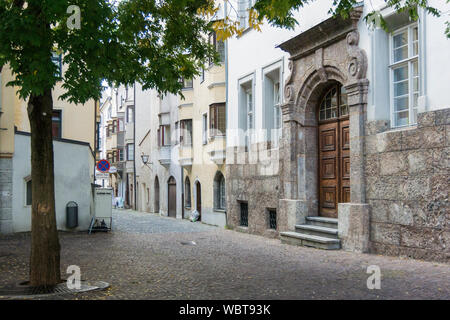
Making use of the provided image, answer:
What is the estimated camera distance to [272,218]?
16062mm

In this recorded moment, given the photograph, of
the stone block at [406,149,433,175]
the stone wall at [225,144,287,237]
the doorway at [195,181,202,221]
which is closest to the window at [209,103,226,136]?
the stone wall at [225,144,287,237]

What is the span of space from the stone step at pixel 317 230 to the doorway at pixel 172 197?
17.8 m

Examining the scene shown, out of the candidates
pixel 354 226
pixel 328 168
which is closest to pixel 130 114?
pixel 328 168

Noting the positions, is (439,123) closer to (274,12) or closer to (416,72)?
(416,72)

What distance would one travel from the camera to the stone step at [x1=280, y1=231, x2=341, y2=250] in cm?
1169

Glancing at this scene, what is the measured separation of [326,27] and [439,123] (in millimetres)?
4316

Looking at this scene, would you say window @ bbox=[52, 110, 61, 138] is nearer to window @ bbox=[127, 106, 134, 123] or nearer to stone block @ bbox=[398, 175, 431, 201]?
stone block @ bbox=[398, 175, 431, 201]

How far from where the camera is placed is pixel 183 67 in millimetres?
10305

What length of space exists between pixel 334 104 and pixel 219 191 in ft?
31.4

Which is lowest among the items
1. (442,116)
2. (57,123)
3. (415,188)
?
(415,188)

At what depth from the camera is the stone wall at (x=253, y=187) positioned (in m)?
15.6

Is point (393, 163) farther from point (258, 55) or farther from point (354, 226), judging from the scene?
point (258, 55)

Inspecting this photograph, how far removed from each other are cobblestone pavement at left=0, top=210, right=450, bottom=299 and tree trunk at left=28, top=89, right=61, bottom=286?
0.84 m
